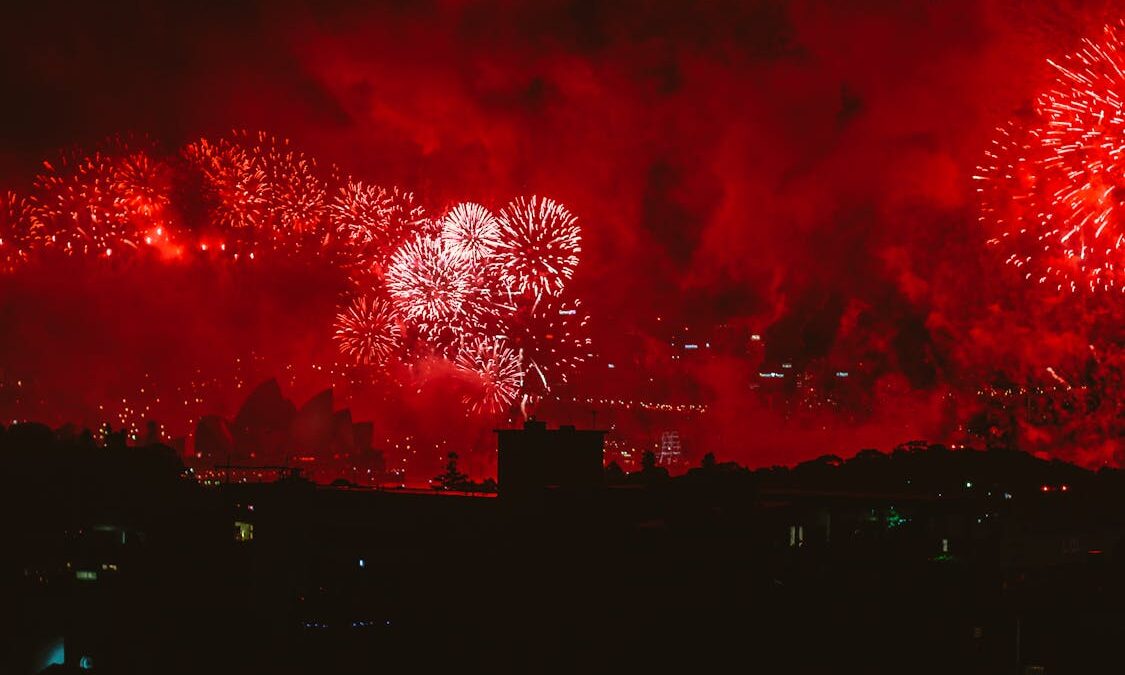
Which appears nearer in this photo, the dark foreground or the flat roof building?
the dark foreground

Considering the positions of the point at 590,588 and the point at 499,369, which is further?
the point at 499,369

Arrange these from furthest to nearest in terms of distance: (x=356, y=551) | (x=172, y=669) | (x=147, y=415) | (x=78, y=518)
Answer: (x=147, y=415)
(x=78, y=518)
(x=356, y=551)
(x=172, y=669)

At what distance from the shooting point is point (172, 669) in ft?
66.3

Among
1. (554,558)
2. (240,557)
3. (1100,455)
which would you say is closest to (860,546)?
(554,558)

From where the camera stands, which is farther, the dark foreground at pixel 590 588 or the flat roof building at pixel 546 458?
the flat roof building at pixel 546 458

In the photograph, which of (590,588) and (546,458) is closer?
(590,588)

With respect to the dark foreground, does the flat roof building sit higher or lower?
higher

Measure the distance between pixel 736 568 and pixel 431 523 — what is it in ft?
19.0

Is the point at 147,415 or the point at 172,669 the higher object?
the point at 147,415

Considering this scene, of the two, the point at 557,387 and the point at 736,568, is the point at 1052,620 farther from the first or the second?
the point at 557,387

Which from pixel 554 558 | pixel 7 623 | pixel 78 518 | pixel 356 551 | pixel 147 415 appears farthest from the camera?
pixel 147 415

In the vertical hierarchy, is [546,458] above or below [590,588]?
above

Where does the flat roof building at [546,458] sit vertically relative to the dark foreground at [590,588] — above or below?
above

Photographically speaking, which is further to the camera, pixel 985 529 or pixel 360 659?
pixel 985 529
